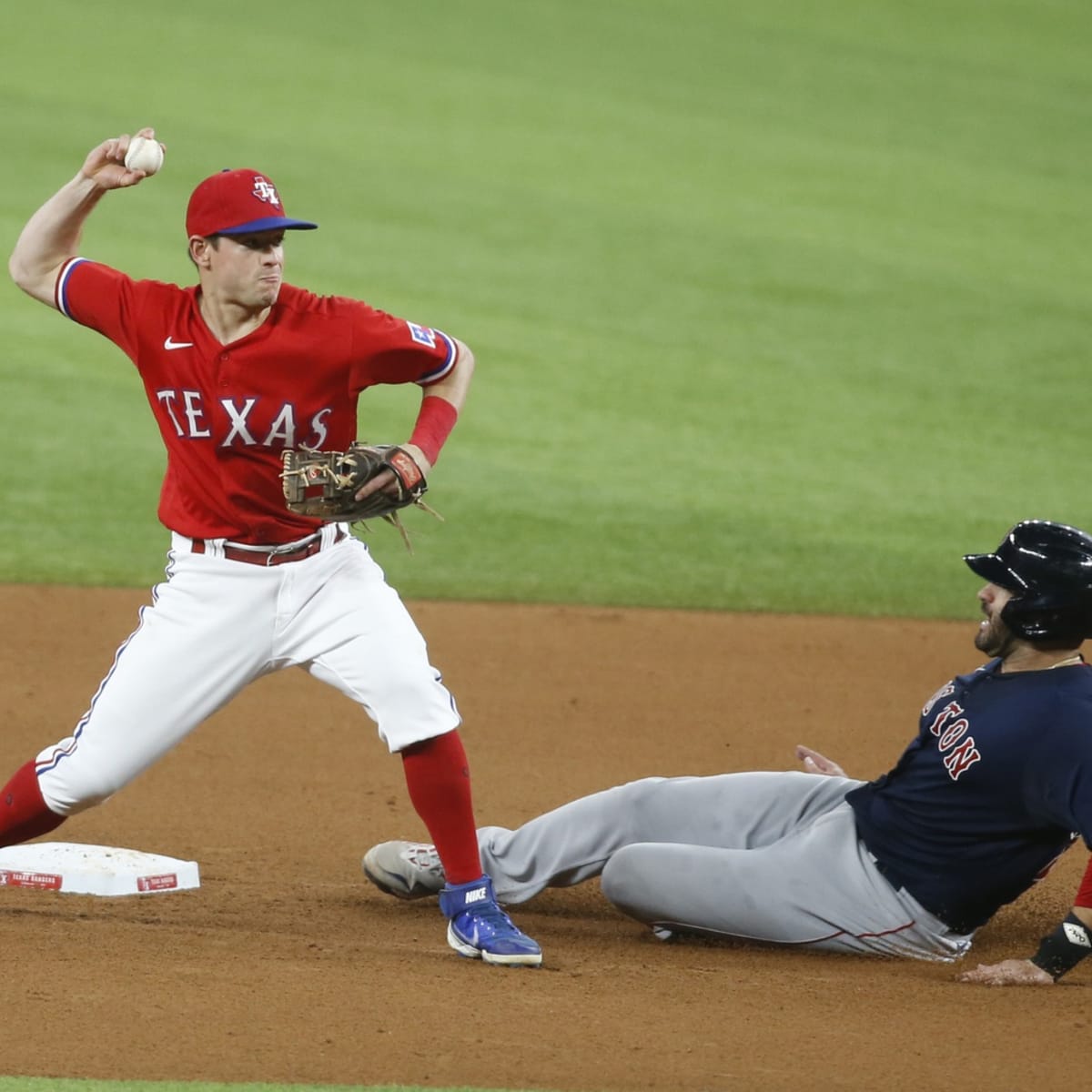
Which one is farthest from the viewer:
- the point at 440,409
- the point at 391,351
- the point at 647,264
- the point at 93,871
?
the point at 647,264

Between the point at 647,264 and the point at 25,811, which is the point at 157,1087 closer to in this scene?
the point at 25,811

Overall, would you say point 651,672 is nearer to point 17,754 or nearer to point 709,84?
point 17,754

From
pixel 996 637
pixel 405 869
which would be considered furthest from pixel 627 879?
pixel 996 637

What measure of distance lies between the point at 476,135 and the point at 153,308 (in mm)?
12335

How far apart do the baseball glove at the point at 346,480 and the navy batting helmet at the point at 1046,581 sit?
1.36 meters

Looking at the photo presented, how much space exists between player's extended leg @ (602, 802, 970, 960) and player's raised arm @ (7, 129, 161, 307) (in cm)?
208

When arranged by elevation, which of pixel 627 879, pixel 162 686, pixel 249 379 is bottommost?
pixel 627 879

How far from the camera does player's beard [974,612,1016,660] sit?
434 centimetres

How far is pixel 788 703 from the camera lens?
7020mm

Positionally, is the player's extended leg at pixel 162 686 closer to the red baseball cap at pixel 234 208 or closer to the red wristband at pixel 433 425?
the red wristband at pixel 433 425

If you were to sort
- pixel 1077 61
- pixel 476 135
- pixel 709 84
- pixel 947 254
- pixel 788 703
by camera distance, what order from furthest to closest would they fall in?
pixel 1077 61
pixel 709 84
pixel 476 135
pixel 947 254
pixel 788 703

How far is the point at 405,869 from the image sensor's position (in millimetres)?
4832

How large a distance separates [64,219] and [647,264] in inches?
382

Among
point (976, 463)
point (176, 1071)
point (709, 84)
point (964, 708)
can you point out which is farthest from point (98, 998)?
point (709, 84)
